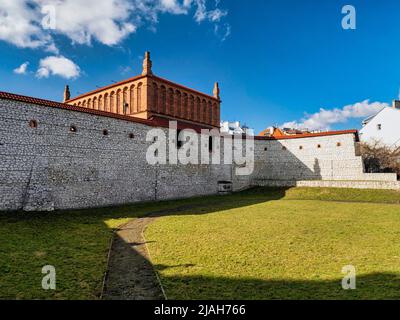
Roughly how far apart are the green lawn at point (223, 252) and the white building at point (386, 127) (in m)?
24.4

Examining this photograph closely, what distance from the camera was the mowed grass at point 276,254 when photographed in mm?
5133

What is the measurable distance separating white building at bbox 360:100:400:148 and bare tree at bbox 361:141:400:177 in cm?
739

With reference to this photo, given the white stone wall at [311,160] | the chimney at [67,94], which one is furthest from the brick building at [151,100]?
the white stone wall at [311,160]

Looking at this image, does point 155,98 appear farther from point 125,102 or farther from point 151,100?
point 125,102

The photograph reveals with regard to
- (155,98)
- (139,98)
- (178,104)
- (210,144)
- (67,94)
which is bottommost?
(210,144)

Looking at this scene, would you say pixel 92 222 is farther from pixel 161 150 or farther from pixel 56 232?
pixel 161 150

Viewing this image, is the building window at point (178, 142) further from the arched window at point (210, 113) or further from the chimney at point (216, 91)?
the chimney at point (216, 91)

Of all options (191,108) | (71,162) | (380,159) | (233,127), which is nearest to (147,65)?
(191,108)

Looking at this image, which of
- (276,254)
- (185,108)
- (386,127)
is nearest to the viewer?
(276,254)

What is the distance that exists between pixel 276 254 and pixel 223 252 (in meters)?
1.43

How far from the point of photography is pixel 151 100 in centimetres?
2294

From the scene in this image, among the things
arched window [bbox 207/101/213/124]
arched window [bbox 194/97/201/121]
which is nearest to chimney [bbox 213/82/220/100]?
arched window [bbox 207/101/213/124]

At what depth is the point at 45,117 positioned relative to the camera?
13.4 m
